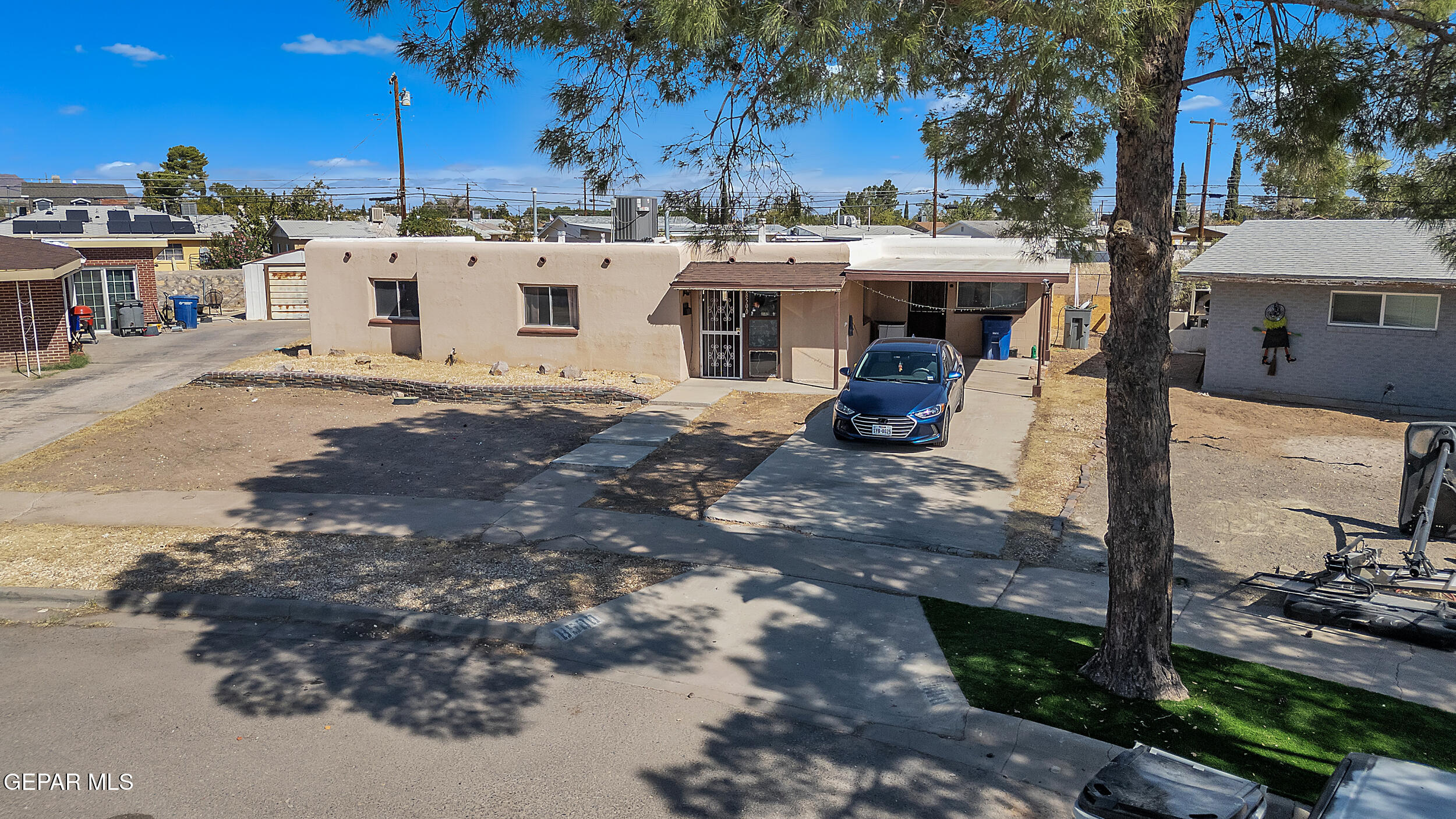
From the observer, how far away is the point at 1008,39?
6523 millimetres

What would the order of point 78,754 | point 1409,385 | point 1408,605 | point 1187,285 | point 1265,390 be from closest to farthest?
point 78,754, point 1408,605, point 1409,385, point 1265,390, point 1187,285

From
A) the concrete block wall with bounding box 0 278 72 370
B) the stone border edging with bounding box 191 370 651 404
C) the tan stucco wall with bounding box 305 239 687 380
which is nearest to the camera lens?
the stone border edging with bounding box 191 370 651 404

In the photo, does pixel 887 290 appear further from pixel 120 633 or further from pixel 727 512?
pixel 120 633

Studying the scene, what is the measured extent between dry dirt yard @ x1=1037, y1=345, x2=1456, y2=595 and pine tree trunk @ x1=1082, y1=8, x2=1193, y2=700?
275 centimetres

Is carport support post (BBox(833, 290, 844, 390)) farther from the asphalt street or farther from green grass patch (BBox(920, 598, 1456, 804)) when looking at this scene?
the asphalt street

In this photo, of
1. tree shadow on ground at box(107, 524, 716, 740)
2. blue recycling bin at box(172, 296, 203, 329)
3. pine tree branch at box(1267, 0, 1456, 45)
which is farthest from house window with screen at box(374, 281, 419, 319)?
pine tree branch at box(1267, 0, 1456, 45)

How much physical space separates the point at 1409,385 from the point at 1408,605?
12017 mm

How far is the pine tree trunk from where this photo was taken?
607 cm

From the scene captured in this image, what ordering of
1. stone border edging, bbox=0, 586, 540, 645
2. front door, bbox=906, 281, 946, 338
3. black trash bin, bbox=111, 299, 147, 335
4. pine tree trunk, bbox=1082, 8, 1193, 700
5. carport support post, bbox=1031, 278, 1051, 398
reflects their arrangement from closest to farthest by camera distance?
pine tree trunk, bbox=1082, 8, 1193, 700 < stone border edging, bbox=0, 586, 540, 645 < carport support post, bbox=1031, 278, 1051, 398 < front door, bbox=906, 281, 946, 338 < black trash bin, bbox=111, 299, 147, 335

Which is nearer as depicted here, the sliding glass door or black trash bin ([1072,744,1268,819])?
black trash bin ([1072,744,1268,819])

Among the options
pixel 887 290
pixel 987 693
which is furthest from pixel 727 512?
pixel 887 290

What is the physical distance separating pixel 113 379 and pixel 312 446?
345 inches

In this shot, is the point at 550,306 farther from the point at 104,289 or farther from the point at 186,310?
the point at 104,289

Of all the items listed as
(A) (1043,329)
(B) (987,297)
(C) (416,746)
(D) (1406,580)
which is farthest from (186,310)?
(D) (1406,580)
